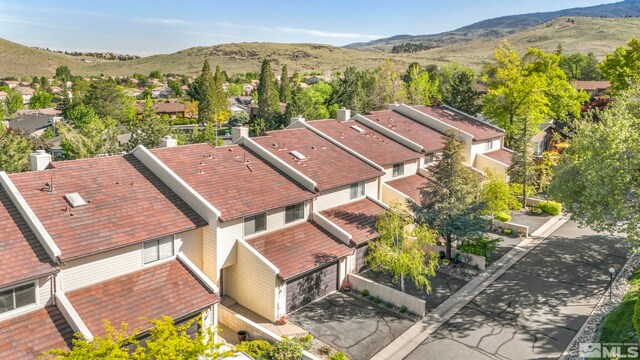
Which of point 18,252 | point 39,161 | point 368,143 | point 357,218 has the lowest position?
point 357,218

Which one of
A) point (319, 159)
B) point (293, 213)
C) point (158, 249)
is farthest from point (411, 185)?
point (158, 249)

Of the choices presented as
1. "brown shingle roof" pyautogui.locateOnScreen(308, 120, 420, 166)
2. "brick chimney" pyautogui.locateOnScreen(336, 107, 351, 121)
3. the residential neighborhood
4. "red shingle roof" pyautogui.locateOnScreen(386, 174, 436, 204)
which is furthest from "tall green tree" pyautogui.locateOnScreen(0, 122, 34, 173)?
"red shingle roof" pyautogui.locateOnScreen(386, 174, 436, 204)

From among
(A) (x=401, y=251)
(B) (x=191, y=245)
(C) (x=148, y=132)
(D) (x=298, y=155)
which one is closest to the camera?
(B) (x=191, y=245)

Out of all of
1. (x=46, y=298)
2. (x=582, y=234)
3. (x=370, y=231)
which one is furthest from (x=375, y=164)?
(x=46, y=298)

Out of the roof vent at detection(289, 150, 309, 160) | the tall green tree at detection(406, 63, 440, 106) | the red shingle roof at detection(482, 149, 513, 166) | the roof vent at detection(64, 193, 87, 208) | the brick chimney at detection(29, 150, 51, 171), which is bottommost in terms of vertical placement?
the red shingle roof at detection(482, 149, 513, 166)

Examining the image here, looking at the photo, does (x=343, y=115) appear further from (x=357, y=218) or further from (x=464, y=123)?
(x=357, y=218)

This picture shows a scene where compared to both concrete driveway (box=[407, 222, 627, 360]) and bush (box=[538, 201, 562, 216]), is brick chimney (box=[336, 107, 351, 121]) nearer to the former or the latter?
bush (box=[538, 201, 562, 216])

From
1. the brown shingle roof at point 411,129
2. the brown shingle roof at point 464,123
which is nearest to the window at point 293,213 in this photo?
the brown shingle roof at point 411,129

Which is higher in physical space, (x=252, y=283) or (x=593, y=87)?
(x=593, y=87)
